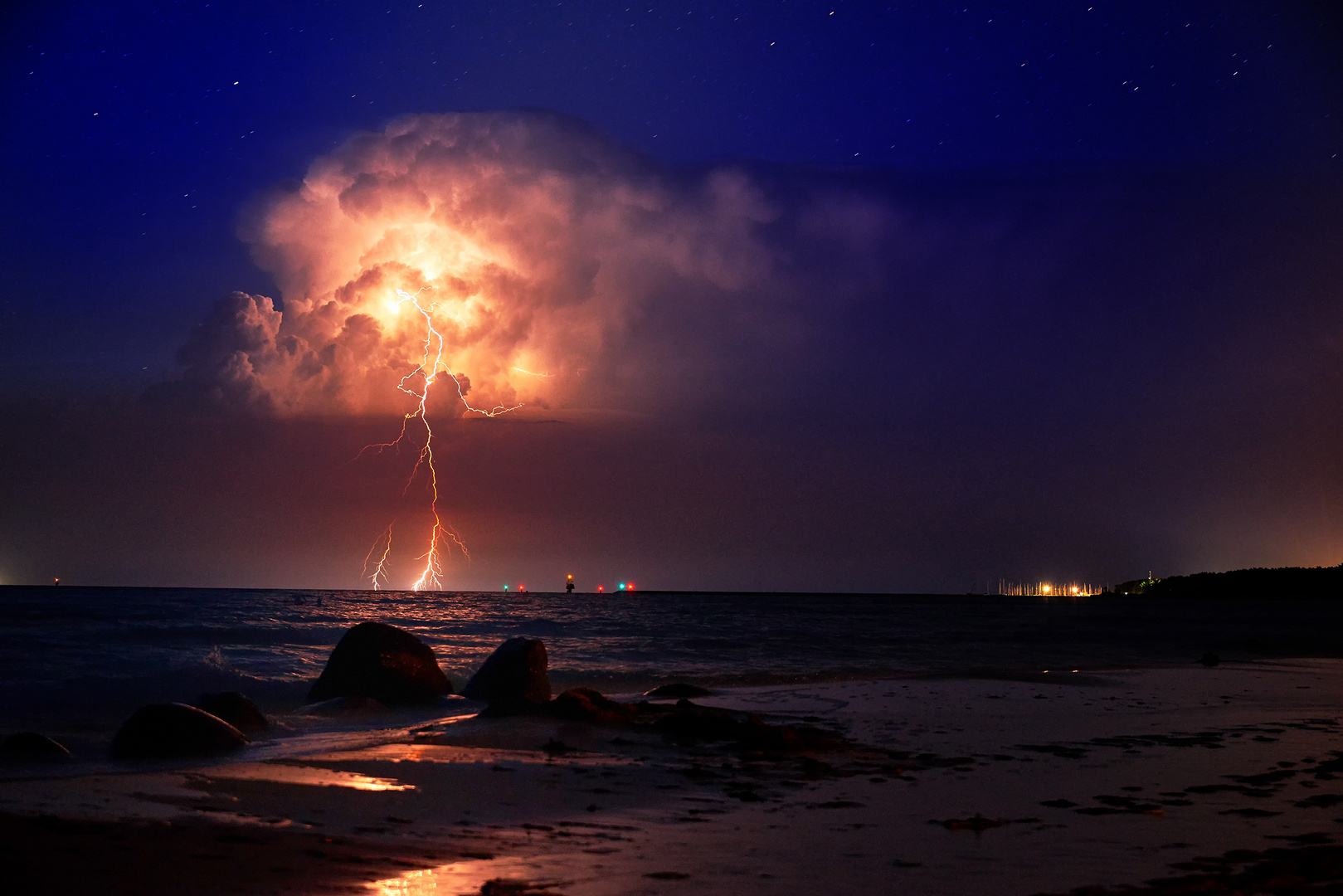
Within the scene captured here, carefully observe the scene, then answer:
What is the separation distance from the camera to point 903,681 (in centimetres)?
1766

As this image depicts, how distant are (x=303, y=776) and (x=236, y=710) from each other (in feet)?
12.1

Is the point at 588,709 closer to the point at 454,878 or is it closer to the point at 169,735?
the point at 169,735

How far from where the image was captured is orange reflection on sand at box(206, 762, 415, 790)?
7.31 metres

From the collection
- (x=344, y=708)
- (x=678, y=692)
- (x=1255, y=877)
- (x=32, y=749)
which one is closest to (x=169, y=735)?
(x=32, y=749)

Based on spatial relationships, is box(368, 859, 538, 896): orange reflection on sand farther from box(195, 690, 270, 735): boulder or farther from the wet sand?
box(195, 690, 270, 735): boulder

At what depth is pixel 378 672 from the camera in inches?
539

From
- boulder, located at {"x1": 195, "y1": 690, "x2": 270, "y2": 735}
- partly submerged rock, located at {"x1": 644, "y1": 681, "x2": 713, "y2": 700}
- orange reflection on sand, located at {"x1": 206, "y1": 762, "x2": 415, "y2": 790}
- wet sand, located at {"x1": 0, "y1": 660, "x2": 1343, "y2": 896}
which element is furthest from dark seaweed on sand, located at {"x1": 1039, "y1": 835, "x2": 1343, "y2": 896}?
partly submerged rock, located at {"x1": 644, "y1": 681, "x2": 713, "y2": 700}

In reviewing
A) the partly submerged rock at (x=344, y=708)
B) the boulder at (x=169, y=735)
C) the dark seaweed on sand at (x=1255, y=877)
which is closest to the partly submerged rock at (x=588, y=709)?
the partly submerged rock at (x=344, y=708)

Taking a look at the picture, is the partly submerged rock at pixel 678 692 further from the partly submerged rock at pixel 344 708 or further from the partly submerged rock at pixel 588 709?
the partly submerged rock at pixel 344 708

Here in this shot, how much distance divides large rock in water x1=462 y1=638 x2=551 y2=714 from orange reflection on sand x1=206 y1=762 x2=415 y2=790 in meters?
5.56

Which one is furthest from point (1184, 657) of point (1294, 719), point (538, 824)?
point (538, 824)

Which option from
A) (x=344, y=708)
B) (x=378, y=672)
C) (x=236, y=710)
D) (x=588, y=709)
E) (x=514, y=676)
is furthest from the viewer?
(x=514, y=676)

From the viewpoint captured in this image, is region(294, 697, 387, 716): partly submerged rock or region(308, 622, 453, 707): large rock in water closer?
region(294, 697, 387, 716): partly submerged rock

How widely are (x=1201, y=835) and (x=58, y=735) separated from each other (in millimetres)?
11257
